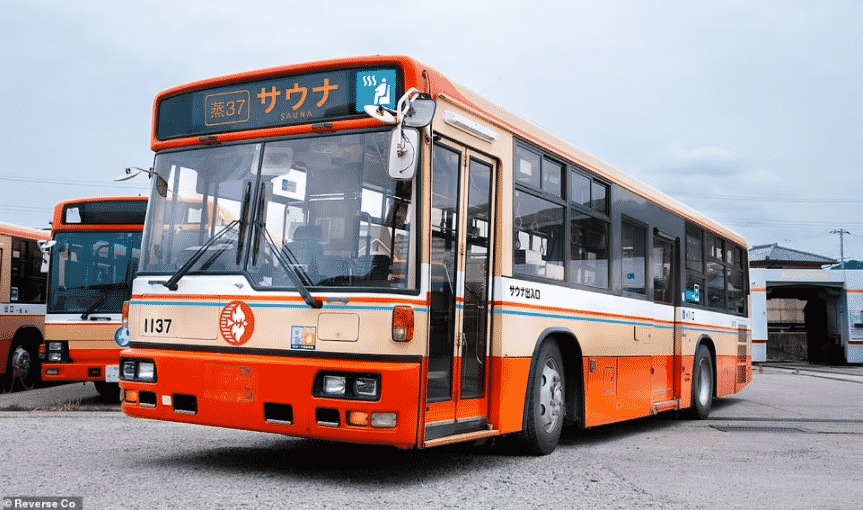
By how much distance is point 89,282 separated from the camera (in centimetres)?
1285

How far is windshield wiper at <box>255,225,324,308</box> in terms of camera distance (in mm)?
6191

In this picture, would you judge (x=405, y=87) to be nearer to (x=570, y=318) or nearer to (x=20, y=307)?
(x=570, y=318)

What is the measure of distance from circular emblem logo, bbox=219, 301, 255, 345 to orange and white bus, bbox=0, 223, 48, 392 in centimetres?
983

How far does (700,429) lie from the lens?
1140cm

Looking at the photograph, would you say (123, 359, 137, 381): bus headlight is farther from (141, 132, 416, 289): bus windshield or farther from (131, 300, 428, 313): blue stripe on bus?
(141, 132, 416, 289): bus windshield

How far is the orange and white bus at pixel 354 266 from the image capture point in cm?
613

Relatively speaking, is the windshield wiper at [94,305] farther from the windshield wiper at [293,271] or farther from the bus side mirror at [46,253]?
the windshield wiper at [293,271]

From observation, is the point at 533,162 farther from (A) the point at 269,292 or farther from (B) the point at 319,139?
(A) the point at 269,292

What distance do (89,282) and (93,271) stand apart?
0.16m

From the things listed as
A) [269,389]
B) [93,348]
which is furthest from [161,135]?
[93,348]

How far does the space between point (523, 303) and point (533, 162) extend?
1.32 metres

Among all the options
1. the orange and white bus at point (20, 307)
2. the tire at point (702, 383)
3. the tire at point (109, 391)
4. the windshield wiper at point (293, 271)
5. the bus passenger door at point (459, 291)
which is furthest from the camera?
the orange and white bus at point (20, 307)

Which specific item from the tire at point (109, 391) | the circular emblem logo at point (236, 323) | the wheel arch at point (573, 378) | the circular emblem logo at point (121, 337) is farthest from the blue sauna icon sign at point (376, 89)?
the tire at point (109, 391)

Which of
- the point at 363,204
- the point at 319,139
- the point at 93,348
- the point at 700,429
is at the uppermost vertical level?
the point at 319,139
